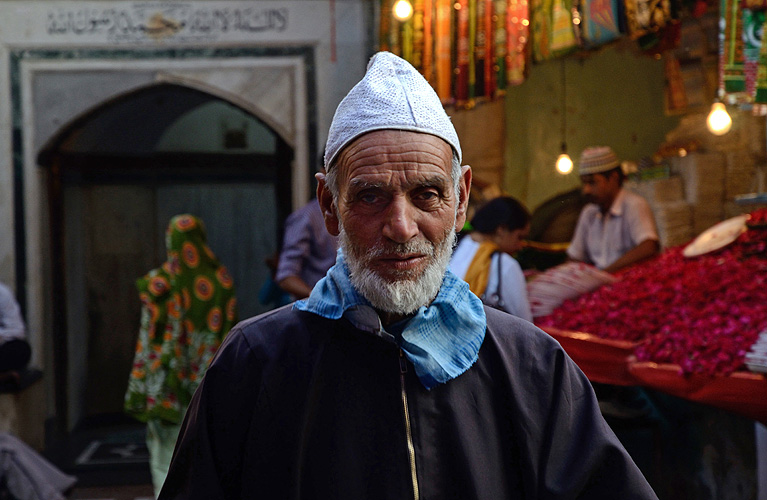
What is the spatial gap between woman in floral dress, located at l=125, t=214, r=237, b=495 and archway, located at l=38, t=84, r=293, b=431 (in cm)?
260

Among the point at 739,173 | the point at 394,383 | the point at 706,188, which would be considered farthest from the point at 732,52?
the point at 739,173

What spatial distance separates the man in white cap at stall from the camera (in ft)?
15.8

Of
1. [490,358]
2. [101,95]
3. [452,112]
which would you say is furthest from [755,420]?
[101,95]

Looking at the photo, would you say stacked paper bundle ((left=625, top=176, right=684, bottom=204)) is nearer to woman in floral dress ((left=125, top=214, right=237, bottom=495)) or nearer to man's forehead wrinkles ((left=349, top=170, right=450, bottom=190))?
woman in floral dress ((left=125, top=214, right=237, bottom=495))

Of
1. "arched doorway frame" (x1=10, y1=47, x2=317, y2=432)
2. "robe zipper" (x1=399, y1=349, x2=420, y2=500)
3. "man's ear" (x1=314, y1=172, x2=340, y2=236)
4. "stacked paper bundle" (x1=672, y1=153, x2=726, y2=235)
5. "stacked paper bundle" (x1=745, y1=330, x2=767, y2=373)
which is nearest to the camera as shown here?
"robe zipper" (x1=399, y1=349, x2=420, y2=500)

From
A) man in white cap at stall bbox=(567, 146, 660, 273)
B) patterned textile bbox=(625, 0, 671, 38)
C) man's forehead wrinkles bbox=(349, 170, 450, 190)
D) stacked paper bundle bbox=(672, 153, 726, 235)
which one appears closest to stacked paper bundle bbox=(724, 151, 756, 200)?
stacked paper bundle bbox=(672, 153, 726, 235)

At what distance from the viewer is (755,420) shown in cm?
298

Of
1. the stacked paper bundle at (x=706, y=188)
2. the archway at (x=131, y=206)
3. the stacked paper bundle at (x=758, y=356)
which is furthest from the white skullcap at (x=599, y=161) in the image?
the archway at (x=131, y=206)

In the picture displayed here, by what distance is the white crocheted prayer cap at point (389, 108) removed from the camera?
1.48 metres

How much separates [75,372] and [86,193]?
5.78 feet

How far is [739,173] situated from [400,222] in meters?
5.62

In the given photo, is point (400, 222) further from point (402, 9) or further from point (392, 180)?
point (402, 9)

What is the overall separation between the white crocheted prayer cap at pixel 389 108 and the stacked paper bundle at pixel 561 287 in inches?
105

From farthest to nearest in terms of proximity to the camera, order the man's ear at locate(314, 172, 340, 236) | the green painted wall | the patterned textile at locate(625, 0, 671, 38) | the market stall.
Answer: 1. the green painted wall
2. the patterned textile at locate(625, 0, 671, 38)
3. the market stall
4. the man's ear at locate(314, 172, 340, 236)
